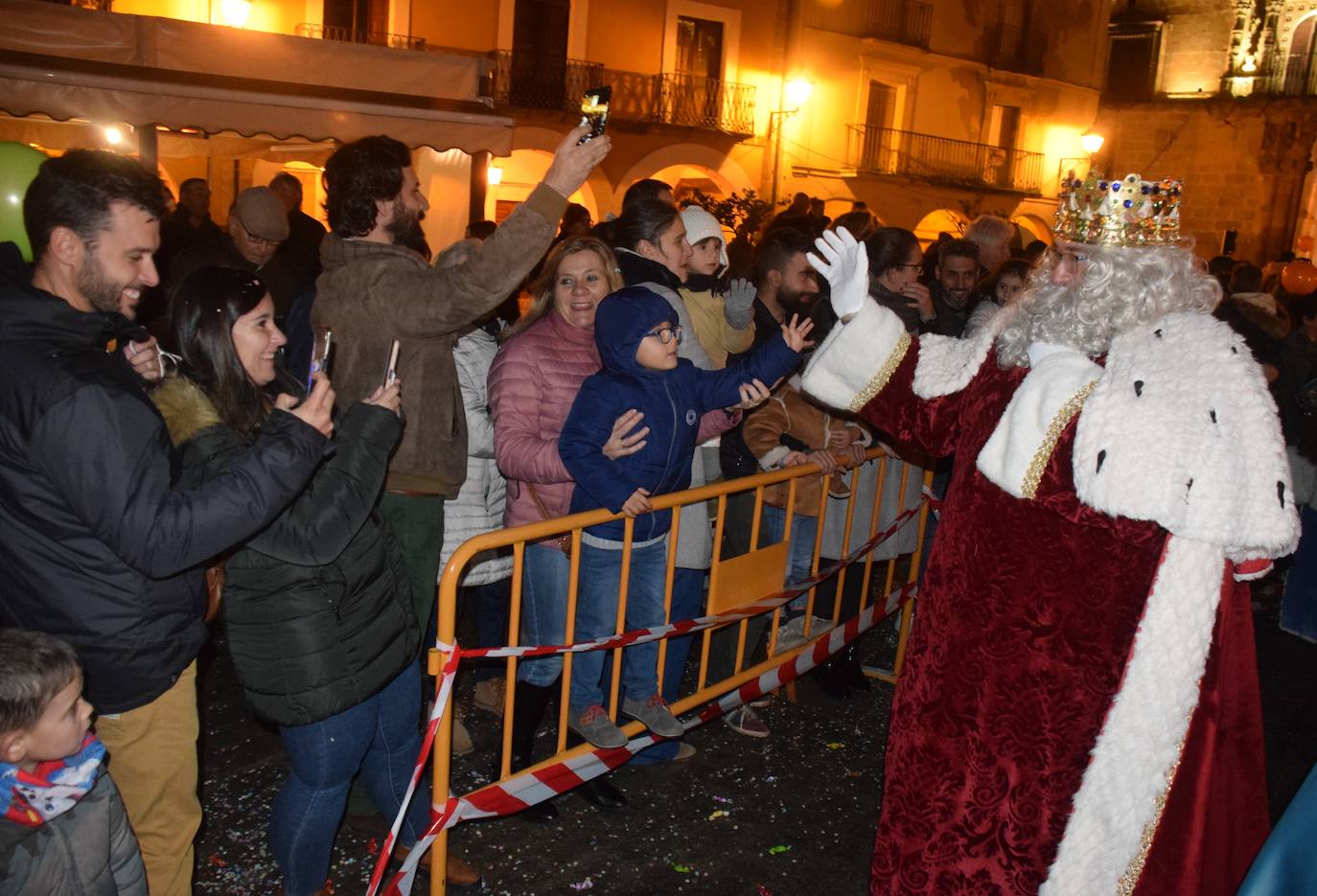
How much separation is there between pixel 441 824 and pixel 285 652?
78 centimetres

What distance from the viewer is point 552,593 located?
3721 millimetres

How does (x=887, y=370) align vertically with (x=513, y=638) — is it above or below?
above

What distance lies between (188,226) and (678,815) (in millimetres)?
5852

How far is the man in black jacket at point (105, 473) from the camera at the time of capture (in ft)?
6.97

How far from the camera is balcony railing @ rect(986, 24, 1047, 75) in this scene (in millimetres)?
26578

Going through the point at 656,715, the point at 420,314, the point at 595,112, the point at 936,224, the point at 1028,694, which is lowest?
the point at 656,715

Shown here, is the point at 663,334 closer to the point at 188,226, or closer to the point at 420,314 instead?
the point at 420,314

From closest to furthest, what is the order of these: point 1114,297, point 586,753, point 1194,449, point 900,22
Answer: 1. point 1194,449
2. point 1114,297
3. point 586,753
4. point 900,22

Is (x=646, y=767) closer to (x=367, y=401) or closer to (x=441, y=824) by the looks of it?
(x=441, y=824)

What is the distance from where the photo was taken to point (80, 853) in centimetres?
216

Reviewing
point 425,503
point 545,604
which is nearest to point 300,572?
point 425,503

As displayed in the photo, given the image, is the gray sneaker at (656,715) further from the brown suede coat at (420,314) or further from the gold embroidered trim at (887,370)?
the gold embroidered trim at (887,370)

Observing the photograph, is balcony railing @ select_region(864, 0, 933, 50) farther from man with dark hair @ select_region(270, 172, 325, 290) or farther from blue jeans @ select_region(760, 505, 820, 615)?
blue jeans @ select_region(760, 505, 820, 615)

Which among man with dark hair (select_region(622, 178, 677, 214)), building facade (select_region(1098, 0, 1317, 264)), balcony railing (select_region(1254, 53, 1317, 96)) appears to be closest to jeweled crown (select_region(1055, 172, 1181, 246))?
man with dark hair (select_region(622, 178, 677, 214))
